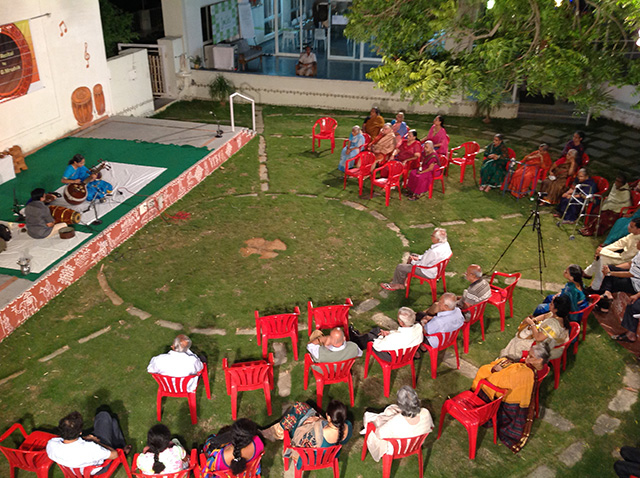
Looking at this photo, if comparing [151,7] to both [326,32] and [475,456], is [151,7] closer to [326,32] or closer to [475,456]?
[326,32]

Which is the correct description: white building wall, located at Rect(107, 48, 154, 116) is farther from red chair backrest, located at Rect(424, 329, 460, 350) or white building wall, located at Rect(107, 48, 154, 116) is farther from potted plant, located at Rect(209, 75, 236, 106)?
red chair backrest, located at Rect(424, 329, 460, 350)

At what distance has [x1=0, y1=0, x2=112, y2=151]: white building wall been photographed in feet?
37.8

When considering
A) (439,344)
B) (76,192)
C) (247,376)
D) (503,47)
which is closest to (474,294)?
(439,344)

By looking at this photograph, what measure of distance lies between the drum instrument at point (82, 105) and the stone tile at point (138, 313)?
24.3 ft

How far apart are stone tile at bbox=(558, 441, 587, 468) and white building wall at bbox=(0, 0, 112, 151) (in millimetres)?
11267

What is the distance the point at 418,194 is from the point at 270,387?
578 cm

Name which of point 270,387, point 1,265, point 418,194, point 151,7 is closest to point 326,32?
point 151,7

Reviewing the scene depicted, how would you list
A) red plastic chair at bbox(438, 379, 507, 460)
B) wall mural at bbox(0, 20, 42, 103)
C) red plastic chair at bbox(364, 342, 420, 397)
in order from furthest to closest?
1. wall mural at bbox(0, 20, 42, 103)
2. red plastic chair at bbox(364, 342, 420, 397)
3. red plastic chair at bbox(438, 379, 507, 460)

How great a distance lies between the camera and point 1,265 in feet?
27.1

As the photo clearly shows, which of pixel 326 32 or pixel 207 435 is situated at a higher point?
pixel 326 32

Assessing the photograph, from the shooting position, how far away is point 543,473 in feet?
18.4

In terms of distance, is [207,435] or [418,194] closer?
[207,435]

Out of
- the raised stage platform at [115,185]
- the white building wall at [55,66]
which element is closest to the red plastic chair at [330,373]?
the raised stage platform at [115,185]

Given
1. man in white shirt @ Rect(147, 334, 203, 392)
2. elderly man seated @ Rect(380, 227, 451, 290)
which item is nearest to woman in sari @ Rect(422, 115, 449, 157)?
elderly man seated @ Rect(380, 227, 451, 290)
